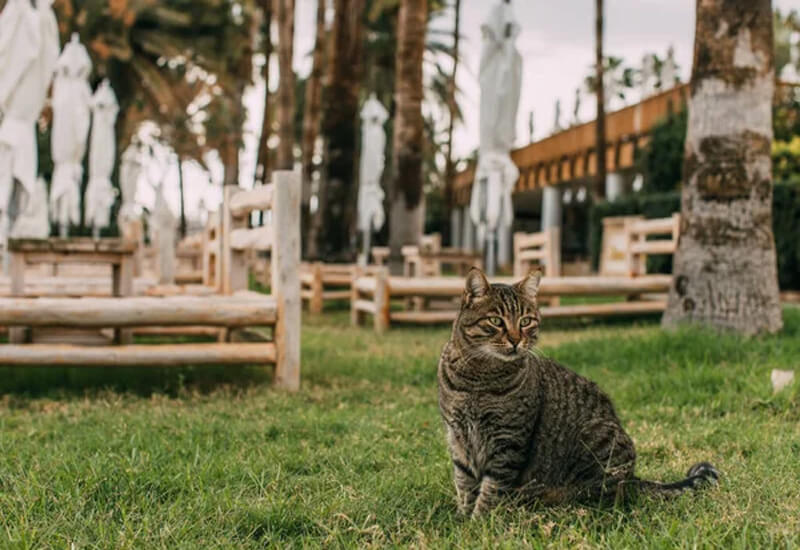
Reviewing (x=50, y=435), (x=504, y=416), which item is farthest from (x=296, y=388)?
(x=504, y=416)

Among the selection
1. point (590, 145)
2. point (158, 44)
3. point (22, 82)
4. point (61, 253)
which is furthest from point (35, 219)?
point (590, 145)

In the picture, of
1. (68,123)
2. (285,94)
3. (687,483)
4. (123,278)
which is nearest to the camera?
(687,483)

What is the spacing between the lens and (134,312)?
15.9ft

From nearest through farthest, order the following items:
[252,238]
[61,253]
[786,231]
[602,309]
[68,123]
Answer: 1. [61,253]
2. [252,238]
3. [602,309]
4. [68,123]
5. [786,231]

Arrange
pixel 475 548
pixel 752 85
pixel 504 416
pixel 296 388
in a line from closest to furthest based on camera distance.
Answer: pixel 475 548
pixel 504 416
pixel 296 388
pixel 752 85

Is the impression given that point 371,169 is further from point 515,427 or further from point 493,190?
point 515,427

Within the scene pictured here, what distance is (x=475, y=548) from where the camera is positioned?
2.29 meters

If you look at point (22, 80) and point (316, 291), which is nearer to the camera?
point (22, 80)

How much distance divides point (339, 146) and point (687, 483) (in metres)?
10.5

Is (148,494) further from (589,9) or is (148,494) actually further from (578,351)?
(589,9)

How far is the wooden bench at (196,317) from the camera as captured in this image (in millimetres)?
4723

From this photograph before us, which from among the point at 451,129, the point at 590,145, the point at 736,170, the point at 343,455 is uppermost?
the point at 451,129

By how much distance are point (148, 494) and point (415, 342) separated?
4960 millimetres

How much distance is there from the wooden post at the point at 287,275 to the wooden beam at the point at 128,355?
12 centimetres
